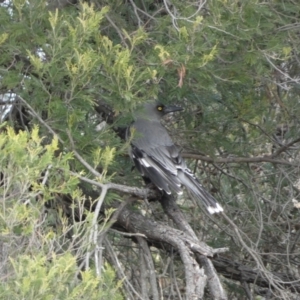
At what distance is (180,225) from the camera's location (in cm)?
619

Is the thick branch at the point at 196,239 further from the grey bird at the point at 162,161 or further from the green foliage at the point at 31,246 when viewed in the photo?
the green foliage at the point at 31,246

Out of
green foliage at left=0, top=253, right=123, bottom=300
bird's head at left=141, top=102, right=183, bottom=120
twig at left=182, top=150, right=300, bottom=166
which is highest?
green foliage at left=0, top=253, right=123, bottom=300

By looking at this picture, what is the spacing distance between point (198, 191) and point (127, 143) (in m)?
1.60

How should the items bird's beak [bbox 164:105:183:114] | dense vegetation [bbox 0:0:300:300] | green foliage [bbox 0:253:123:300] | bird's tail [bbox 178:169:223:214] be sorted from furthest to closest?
1. bird's beak [bbox 164:105:183:114]
2. bird's tail [bbox 178:169:223:214]
3. dense vegetation [bbox 0:0:300:300]
4. green foliage [bbox 0:253:123:300]

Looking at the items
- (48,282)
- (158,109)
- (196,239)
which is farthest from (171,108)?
A: (48,282)

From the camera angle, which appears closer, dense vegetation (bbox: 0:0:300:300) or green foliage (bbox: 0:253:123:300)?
green foliage (bbox: 0:253:123:300)

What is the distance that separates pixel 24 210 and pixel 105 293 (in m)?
0.51

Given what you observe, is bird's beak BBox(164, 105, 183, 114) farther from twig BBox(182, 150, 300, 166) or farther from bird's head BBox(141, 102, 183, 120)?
twig BBox(182, 150, 300, 166)

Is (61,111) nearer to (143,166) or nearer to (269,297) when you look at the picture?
(143,166)

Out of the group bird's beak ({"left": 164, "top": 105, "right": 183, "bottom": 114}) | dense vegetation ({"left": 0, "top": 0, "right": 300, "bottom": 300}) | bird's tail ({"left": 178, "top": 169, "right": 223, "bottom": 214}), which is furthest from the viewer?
bird's beak ({"left": 164, "top": 105, "right": 183, "bottom": 114})

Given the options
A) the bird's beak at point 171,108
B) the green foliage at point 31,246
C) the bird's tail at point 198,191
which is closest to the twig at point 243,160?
the bird's tail at point 198,191

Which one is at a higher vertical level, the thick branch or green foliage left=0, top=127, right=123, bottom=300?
green foliage left=0, top=127, right=123, bottom=300

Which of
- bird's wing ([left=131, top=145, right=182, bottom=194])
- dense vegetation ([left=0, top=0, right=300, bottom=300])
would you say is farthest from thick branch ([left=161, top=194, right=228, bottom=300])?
bird's wing ([left=131, top=145, right=182, bottom=194])

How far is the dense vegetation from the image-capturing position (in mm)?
3973
